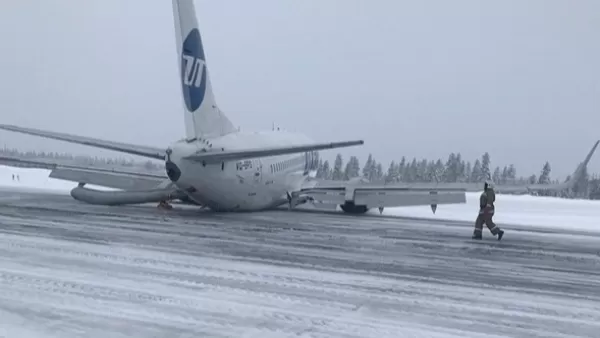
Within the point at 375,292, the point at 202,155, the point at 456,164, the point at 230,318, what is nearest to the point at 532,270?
the point at 375,292

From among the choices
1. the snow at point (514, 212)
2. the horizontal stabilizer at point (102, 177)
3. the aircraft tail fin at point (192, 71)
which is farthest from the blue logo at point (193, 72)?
the snow at point (514, 212)

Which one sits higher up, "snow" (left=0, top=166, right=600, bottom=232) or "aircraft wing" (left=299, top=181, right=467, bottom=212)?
"aircraft wing" (left=299, top=181, right=467, bottom=212)

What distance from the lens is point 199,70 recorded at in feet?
68.9

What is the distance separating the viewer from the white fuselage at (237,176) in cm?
1986

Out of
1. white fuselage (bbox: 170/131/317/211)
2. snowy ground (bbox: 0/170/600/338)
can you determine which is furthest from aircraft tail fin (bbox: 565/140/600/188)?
white fuselage (bbox: 170/131/317/211)

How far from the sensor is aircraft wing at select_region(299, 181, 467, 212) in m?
23.8

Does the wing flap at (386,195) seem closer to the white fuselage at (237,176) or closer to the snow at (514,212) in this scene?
the white fuselage at (237,176)

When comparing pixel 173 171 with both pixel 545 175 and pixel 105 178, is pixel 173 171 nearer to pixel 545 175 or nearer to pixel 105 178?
pixel 105 178

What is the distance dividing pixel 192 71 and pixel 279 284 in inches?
506

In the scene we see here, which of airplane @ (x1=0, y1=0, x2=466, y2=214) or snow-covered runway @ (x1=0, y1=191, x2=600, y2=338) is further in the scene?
airplane @ (x1=0, y1=0, x2=466, y2=214)

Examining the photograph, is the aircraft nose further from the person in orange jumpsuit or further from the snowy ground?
the person in orange jumpsuit

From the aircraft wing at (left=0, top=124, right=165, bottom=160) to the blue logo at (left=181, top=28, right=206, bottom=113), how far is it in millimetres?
1916

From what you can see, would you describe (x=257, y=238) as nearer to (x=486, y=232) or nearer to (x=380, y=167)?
(x=486, y=232)

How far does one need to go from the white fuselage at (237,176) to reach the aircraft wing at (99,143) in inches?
36.4
